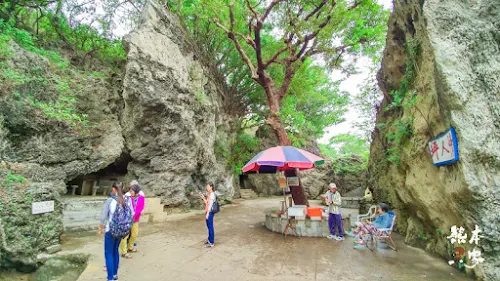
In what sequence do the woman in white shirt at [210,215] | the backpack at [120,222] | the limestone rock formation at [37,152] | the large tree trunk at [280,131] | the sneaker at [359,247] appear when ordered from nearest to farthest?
the backpack at [120,222] < the limestone rock formation at [37,152] < the woman in white shirt at [210,215] < the sneaker at [359,247] < the large tree trunk at [280,131]

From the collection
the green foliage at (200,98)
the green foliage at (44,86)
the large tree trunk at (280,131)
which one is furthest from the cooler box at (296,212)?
the green foliage at (200,98)

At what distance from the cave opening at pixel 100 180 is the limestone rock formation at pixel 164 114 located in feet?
3.30

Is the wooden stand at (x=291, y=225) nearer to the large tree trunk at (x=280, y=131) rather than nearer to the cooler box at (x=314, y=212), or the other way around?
the cooler box at (x=314, y=212)

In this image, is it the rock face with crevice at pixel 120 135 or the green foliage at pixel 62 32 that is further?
the green foliage at pixel 62 32

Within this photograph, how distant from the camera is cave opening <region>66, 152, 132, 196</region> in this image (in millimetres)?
10398

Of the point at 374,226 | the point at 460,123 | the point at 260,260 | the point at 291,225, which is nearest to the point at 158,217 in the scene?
the point at 291,225

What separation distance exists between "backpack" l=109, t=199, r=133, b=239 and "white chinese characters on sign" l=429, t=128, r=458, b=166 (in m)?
6.05

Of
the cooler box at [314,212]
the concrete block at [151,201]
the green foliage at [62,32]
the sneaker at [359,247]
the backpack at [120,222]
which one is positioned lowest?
the sneaker at [359,247]

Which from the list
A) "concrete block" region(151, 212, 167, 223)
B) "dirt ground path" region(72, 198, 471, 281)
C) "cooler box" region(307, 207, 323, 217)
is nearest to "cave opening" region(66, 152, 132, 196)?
"concrete block" region(151, 212, 167, 223)

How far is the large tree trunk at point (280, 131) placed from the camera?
9.46m

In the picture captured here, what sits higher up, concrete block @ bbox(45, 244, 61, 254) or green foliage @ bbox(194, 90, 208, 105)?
green foliage @ bbox(194, 90, 208, 105)

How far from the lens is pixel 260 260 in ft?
18.0

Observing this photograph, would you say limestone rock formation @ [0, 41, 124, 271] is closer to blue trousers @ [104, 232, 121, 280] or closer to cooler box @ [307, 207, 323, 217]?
blue trousers @ [104, 232, 121, 280]

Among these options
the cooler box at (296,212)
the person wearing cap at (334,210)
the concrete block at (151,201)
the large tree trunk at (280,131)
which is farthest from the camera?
the concrete block at (151,201)
